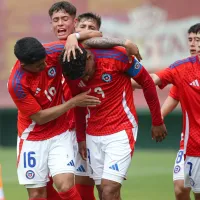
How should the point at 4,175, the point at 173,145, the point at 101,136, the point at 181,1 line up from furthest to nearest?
the point at 173,145, the point at 181,1, the point at 4,175, the point at 101,136

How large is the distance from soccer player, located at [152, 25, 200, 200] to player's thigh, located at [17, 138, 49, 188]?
Result: 1.44 meters

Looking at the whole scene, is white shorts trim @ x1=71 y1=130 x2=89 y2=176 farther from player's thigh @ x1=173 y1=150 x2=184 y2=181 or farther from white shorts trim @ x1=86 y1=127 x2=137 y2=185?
player's thigh @ x1=173 y1=150 x2=184 y2=181

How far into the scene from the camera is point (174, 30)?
675 inches

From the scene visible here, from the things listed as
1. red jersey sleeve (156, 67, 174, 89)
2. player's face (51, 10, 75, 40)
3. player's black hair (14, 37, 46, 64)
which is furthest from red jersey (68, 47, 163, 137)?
player's face (51, 10, 75, 40)

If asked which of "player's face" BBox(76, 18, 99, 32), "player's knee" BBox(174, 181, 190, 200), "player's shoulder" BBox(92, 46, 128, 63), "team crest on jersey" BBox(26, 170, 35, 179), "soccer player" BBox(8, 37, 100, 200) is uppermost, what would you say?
"player's face" BBox(76, 18, 99, 32)

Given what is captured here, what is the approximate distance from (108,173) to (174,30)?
31.0ft

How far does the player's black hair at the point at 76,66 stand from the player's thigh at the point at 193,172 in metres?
1.64

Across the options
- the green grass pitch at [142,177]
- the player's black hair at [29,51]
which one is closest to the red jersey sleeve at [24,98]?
the player's black hair at [29,51]

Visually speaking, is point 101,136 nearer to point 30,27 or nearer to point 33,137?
point 33,137

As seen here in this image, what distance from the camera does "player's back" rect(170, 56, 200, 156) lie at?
846 cm

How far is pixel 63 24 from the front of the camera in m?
9.06

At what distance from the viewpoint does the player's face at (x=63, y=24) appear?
356 inches

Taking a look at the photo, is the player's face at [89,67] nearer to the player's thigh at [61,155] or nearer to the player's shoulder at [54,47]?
the player's shoulder at [54,47]

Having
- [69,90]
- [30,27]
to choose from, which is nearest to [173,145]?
[30,27]
